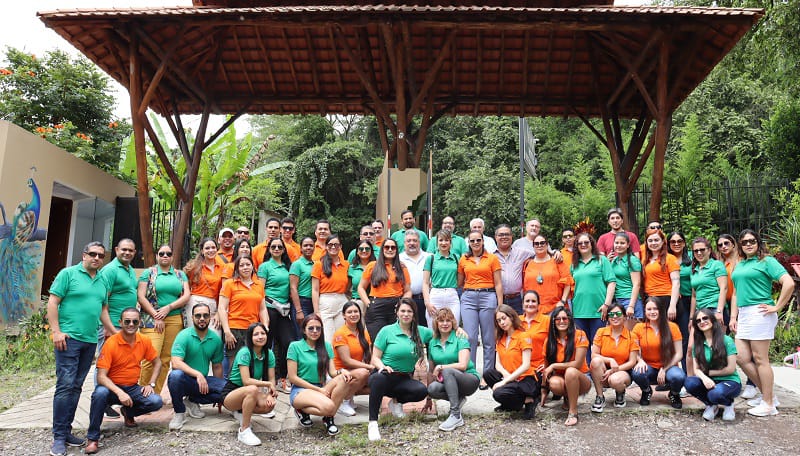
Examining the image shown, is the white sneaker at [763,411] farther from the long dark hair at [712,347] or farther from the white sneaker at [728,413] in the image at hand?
the long dark hair at [712,347]

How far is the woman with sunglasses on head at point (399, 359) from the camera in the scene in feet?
14.1

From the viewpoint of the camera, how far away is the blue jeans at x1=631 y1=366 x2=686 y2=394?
450cm

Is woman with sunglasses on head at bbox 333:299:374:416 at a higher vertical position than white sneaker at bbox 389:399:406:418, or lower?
higher

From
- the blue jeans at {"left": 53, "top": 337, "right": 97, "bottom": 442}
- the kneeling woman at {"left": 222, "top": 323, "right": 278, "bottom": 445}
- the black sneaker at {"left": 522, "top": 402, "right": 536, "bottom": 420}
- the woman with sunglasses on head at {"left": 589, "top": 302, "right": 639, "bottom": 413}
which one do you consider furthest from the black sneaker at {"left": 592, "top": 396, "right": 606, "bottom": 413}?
the blue jeans at {"left": 53, "top": 337, "right": 97, "bottom": 442}

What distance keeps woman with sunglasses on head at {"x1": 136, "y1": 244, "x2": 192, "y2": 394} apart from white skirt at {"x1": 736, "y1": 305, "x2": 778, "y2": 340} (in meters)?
4.93

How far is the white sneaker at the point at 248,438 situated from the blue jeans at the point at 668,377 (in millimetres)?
3163

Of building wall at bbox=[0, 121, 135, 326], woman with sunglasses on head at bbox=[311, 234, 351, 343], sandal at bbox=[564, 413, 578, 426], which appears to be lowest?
sandal at bbox=[564, 413, 578, 426]

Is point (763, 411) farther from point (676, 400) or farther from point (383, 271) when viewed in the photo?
point (383, 271)

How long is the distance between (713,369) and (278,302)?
12.8 feet

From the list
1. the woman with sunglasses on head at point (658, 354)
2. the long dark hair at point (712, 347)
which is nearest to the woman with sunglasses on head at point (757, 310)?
the long dark hair at point (712, 347)

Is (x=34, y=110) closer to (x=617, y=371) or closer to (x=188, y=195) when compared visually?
(x=188, y=195)

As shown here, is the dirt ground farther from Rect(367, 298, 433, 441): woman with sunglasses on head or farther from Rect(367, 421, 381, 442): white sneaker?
Rect(367, 298, 433, 441): woman with sunglasses on head

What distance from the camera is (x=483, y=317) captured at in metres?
5.05

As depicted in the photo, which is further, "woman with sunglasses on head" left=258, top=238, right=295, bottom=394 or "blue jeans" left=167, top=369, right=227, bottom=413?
"woman with sunglasses on head" left=258, top=238, right=295, bottom=394
